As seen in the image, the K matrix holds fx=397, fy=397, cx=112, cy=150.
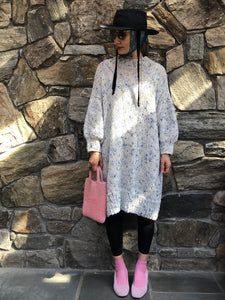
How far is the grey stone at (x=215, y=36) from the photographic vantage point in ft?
7.20

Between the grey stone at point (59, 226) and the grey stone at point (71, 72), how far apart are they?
840mm

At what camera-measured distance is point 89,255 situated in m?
2.44

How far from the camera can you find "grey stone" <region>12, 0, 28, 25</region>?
2246mm

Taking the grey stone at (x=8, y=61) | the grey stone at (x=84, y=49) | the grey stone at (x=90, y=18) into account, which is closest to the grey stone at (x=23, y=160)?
the grey stone at (x=8, y=61)

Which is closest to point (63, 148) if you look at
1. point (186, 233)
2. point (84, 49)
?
point (84, 49)

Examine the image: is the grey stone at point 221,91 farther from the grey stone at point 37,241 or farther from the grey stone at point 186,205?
the grey stone at point 37,241

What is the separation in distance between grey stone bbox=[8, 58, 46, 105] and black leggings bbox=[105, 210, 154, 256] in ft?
2.74

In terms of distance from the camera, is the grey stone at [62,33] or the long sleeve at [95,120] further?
the grey stone at [62,33]

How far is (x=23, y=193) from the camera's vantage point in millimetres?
2422

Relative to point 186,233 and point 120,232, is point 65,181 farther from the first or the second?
point 186,233

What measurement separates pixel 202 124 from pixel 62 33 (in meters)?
0.95

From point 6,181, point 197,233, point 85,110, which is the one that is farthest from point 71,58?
point 197,233

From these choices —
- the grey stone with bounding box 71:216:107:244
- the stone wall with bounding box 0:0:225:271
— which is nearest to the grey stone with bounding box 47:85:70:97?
the stone wall with bounding box 0:0:225:271

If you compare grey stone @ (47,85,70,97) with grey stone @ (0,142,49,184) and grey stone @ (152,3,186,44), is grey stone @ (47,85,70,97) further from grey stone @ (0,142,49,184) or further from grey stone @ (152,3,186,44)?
grey stone @ (152,3,186,44)
